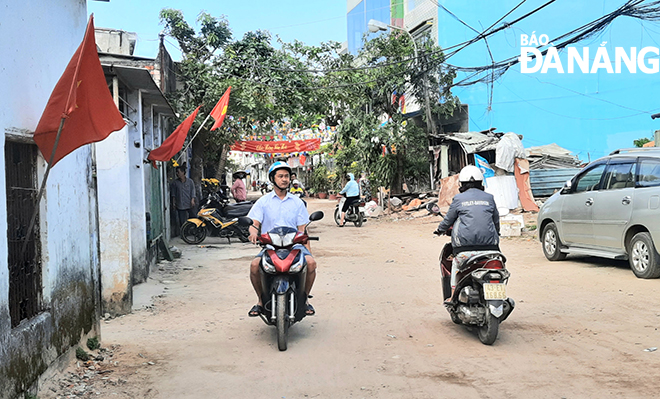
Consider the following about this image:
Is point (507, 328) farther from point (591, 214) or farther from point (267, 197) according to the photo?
point (591, 214)

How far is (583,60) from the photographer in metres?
21.7

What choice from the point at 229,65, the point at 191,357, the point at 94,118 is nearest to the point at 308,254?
the point at 191,357

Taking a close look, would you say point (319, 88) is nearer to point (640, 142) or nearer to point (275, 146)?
point (275, 146)

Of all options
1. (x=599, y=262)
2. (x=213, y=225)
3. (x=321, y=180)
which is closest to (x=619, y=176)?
(x=599, y=262)

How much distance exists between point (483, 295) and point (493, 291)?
0.13 metres

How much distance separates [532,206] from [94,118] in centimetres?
1779

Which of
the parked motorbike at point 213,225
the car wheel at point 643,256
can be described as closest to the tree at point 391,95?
the parked motorbike at point 213,225

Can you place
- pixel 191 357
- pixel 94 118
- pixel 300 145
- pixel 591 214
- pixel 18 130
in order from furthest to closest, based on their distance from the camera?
1. pixel 300 145
2. pixel 591 214
3. pixel 191 357
4. pixel 94 118
5. pixel 18 130

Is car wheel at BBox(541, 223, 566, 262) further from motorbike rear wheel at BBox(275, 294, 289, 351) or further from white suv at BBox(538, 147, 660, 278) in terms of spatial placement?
motorbike rear wheel at BBox(275, 294, 289, 351)

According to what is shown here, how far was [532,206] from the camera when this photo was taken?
19953mm

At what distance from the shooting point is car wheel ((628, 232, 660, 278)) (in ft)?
26.9

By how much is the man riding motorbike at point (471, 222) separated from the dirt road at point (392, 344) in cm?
85

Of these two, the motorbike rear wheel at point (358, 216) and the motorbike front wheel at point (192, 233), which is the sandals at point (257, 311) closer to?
the motorbike front wheel at point (192, 233)

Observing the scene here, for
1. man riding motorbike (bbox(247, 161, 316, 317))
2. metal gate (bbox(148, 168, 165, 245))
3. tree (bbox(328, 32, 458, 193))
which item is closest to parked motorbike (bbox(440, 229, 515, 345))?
man riding motorbike (bbox(247, 161, 316, 317))
